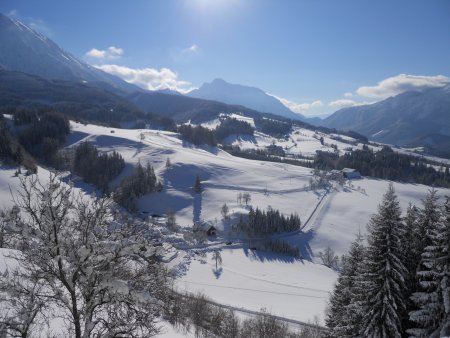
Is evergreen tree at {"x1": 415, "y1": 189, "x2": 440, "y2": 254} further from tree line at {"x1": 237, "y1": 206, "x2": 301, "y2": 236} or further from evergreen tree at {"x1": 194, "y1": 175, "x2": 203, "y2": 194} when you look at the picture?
evergreen tree at {"x1": 194, "y1": 175, "x2": 203, "y2": 194}

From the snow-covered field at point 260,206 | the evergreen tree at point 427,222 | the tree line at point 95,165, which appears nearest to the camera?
the evergreen tree at point 427,222

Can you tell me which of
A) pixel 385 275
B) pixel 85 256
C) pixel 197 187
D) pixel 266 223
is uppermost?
pixel 85 256

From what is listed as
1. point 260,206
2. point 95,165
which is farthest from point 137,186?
point 260,206

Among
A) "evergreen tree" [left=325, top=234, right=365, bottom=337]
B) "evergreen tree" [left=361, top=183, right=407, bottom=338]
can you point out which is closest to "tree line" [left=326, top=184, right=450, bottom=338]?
"evergreen tree" [left=361, top=183, right=407, bottom=338]

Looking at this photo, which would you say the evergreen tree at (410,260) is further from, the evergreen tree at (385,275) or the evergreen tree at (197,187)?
the evergreen tree at (197,187)

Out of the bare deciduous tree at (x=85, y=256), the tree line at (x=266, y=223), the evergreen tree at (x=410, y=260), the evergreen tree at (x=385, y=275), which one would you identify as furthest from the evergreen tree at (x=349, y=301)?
the tree line at (x=266, y=223)

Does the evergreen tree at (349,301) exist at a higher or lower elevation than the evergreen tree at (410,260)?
lower

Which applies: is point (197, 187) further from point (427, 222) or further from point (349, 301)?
point (427, 222)
